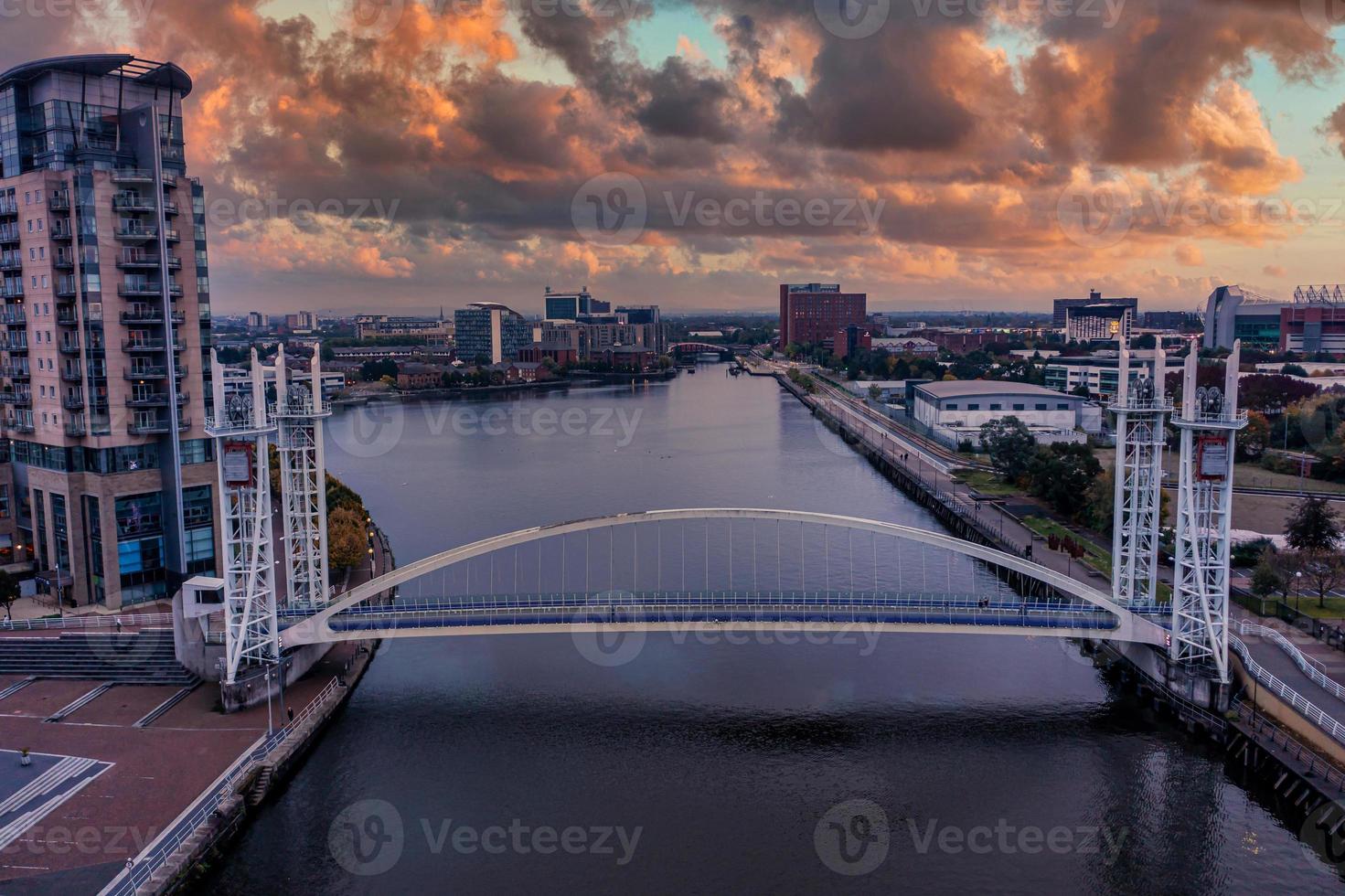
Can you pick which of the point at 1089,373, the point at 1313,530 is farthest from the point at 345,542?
the point at 1089,373

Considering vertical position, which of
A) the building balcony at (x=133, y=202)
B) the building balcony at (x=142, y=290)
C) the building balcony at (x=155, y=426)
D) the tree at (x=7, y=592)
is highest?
the building balcony at (x=133, y=202)

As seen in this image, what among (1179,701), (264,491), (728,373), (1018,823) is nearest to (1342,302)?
(728,373)

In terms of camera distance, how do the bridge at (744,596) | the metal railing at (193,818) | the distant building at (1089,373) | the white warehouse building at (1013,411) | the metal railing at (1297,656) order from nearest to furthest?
the metal railing at (193,818)
the metal railing at (1297,656)
the bridge at (744,596)
the white warehouse building at (1013,411)
the distant building at (1089,373)

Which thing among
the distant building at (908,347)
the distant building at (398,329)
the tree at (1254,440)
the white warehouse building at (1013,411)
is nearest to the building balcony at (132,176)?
the white warehouse building at (1013,411)

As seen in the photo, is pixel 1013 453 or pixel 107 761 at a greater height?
pixel 1013 453

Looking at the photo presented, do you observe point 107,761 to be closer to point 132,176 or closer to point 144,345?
point 144,345

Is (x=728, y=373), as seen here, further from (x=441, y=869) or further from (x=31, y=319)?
(x=441, y=869)

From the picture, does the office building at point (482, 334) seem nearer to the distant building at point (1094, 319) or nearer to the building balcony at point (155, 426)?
the distant building at point (1094, 319)
